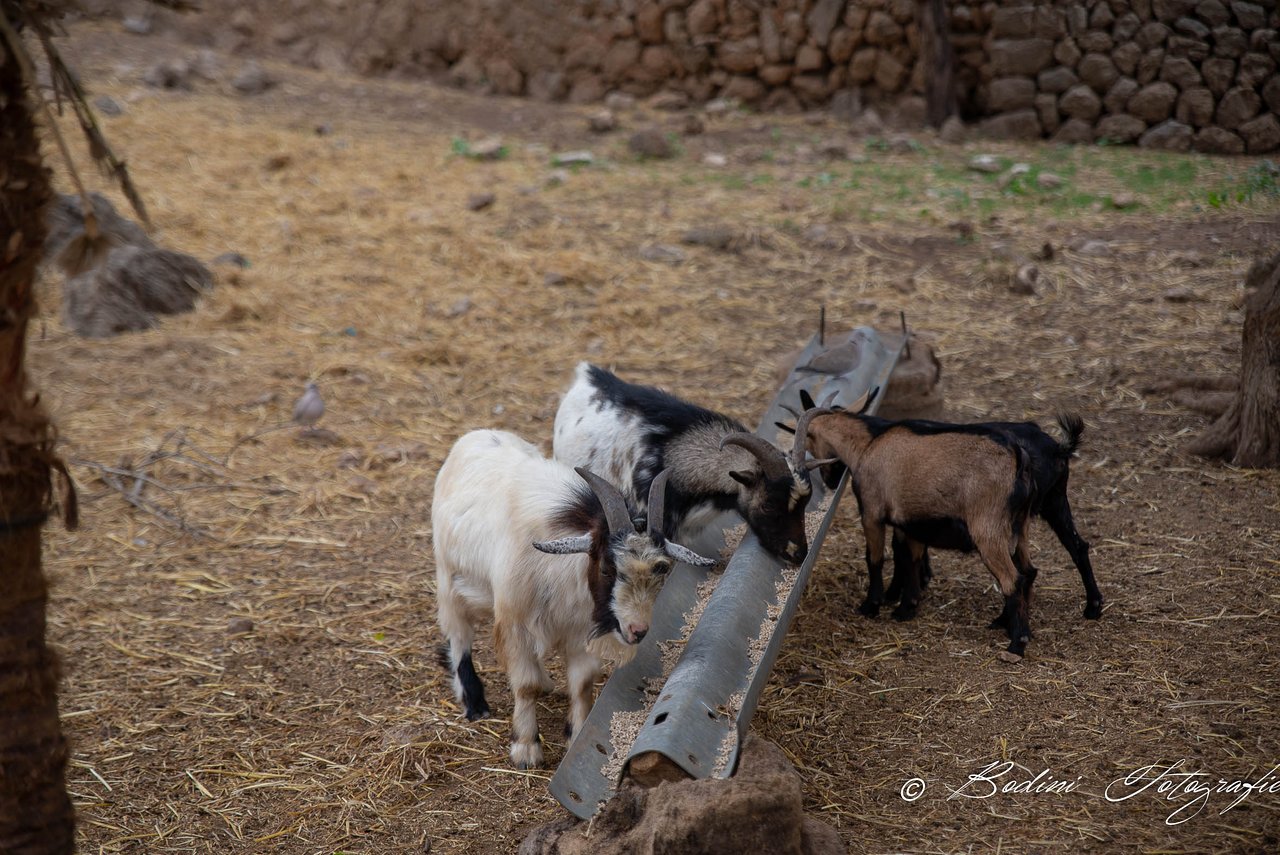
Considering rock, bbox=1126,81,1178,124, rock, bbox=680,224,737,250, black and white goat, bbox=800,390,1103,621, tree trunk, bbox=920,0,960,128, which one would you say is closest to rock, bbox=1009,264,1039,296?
rock, bbox=680,224,737,250

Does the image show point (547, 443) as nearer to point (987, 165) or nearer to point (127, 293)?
point (127, 293)

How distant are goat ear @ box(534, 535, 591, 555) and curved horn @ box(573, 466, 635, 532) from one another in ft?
0.34

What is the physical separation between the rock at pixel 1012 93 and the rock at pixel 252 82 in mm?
9275

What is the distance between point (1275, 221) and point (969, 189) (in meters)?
2.65

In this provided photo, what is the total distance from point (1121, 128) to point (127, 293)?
9931 millimetres

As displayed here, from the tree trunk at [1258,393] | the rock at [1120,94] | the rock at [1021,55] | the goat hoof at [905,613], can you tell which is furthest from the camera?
the rock at [1021,55]

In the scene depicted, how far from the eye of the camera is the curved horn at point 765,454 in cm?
462

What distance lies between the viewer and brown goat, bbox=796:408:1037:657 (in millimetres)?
4383

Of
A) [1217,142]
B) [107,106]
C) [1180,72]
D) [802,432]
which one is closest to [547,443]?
[802,432]

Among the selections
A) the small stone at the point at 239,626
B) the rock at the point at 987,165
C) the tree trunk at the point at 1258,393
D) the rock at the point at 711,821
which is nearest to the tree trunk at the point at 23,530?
the rock at the point at 711,821

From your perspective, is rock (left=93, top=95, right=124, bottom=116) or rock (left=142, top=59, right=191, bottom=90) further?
rock (left=142, top=59, right=191, bottom=90)

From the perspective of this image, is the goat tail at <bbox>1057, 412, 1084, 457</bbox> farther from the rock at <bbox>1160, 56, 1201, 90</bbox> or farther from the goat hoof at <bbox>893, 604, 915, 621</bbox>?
the rock at <bbox>1160, 56, 1201, 90</bbox>

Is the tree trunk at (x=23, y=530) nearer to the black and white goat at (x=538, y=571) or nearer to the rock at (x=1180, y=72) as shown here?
the black and white goat at (x=538, y=571)

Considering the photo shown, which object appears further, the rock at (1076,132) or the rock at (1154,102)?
the rock at (1076,132)
